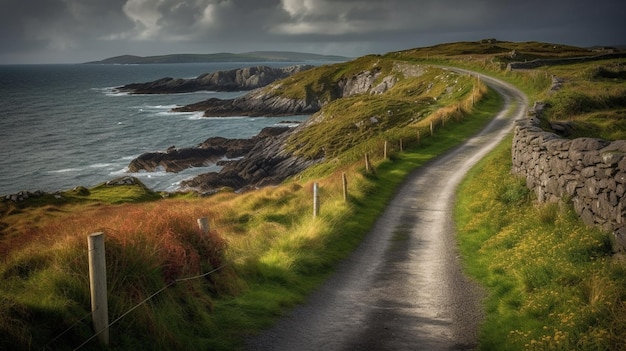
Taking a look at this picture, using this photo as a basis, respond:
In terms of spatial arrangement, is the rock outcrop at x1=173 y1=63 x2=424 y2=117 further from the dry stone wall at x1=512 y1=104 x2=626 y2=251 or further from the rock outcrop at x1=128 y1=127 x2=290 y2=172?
the dry stone wall at x1=512 y1=104 x2=626 y2=251

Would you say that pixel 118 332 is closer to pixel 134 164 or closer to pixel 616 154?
pixel 616 154

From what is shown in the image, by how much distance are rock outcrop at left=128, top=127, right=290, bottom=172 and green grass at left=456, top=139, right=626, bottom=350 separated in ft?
190

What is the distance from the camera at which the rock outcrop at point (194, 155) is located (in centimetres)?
7044

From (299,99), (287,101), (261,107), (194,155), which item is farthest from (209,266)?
(261,107)

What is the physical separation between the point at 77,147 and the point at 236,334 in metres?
85.6

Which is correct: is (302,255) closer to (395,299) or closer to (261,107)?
(395,299)

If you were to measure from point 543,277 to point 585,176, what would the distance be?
3.98 m

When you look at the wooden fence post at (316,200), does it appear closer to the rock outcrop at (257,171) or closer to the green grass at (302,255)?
the green grass at (302,255)

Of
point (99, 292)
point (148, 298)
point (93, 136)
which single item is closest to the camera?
point (99, 292)

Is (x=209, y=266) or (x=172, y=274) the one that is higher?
(x=172, y=274)

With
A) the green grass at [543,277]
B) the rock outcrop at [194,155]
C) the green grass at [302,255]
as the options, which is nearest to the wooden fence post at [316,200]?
the green grass at [302,255]

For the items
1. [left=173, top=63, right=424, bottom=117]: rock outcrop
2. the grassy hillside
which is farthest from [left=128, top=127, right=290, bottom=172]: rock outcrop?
the grassy hillside

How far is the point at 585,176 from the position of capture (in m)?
13.9

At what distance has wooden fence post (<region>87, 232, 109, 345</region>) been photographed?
7719 millimetres
